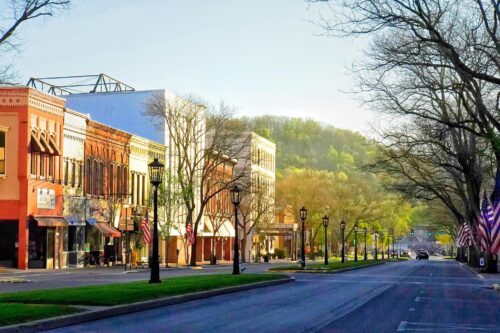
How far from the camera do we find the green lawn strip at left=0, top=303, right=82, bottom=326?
1630cm

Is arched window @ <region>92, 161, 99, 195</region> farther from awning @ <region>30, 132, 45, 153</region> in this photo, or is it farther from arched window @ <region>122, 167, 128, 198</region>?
awning @ <region>30, 132, 45, 153</region>

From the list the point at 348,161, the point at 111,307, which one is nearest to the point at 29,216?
the point at 111,307

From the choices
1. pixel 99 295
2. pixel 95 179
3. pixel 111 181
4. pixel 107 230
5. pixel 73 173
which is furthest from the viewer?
pixel 111 181

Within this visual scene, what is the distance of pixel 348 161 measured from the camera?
15738 cm

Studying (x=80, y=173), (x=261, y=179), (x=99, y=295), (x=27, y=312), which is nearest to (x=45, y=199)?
(x=80, y=173)

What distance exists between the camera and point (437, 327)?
61.1ft

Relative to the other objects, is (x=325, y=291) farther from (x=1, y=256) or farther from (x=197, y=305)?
(x=1, y=256)

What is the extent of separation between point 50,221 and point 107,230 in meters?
8.16

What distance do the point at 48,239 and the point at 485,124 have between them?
30.1 meters

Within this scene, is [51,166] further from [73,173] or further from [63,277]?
[63,277]

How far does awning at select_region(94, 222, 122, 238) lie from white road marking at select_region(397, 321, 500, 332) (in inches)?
1716

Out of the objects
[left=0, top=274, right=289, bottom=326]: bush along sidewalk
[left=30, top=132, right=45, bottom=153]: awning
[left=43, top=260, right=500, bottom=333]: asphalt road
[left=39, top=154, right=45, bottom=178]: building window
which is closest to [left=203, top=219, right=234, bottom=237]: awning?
[left=39, top=154, right=45, bottom=178]: building window

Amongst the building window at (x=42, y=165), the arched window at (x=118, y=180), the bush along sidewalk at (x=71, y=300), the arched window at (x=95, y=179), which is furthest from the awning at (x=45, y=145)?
the bush along sidewalk at (x=71, y=300)

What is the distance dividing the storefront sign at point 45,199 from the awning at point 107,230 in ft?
19.1
